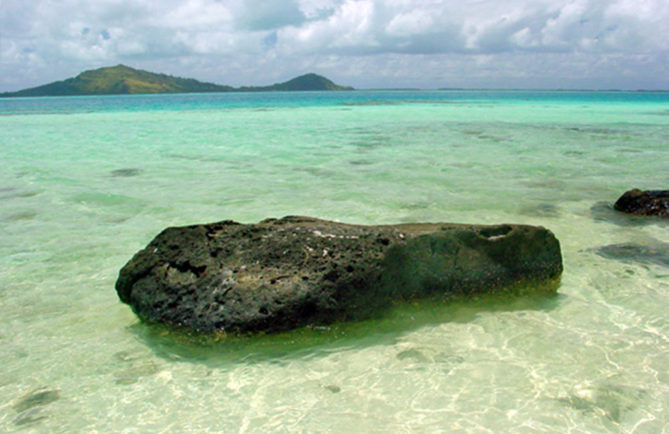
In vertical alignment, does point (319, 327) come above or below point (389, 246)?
below

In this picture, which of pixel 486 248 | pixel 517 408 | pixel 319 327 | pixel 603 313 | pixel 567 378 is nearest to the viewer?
pixel 517 408

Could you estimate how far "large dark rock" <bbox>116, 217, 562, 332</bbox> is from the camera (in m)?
3.94

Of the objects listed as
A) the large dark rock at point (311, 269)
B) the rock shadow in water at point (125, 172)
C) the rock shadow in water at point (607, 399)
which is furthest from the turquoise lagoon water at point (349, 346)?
the rock shadow in water at point (125, 172)

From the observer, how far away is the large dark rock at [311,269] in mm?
3941

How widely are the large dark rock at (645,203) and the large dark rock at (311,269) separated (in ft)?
11.2

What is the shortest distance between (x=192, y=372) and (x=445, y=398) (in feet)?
5.60

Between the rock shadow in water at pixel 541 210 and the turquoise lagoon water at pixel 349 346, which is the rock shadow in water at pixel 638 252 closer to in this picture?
the turquoise lagoon water at pixel 349 346

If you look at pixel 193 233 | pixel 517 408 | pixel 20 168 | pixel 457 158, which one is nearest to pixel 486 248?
pixel 517 408

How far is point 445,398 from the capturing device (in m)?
3.14

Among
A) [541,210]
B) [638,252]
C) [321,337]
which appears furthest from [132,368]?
[541,210]

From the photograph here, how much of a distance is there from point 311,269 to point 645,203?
5.80 metres

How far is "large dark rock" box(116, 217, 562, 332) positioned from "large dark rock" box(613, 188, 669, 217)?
11.2ft

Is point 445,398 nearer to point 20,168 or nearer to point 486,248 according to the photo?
point 486,248

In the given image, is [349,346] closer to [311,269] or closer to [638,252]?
[311,269]
